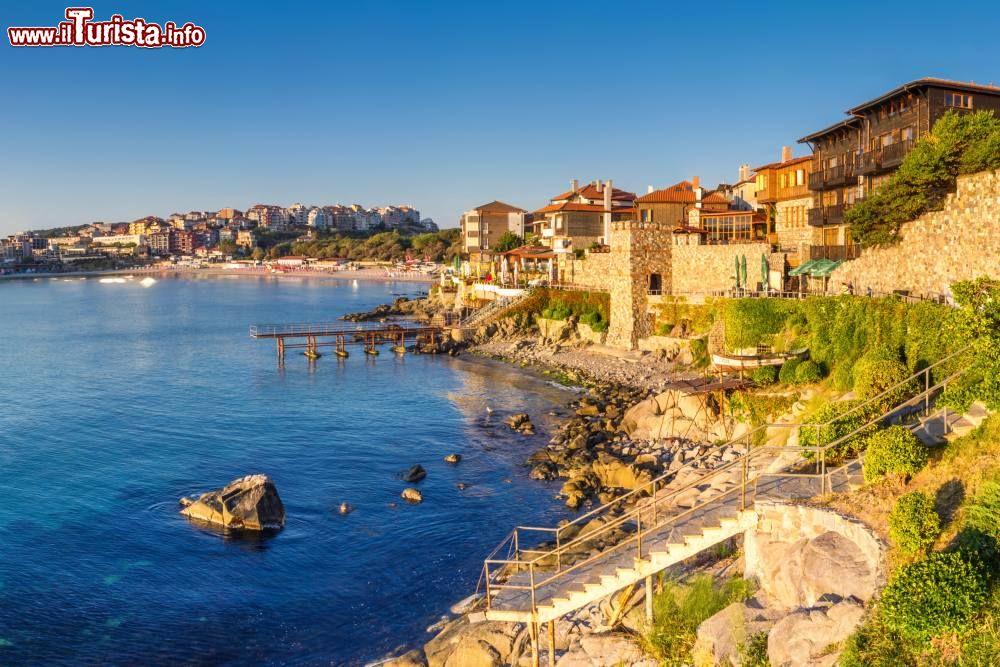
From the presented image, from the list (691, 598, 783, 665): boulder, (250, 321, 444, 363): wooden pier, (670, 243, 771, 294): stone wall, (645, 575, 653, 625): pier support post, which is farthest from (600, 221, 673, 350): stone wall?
(691, 598, 783, 665): boulder

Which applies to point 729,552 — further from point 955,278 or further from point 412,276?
point 412,276

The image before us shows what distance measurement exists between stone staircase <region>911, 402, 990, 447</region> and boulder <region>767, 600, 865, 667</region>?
590cm

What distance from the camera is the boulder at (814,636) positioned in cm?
1239

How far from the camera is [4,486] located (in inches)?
1278

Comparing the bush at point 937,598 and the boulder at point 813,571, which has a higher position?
the bush at point 937,598

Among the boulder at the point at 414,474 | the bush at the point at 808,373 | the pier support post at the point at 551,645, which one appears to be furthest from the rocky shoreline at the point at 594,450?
the boulder at the point at 414,474

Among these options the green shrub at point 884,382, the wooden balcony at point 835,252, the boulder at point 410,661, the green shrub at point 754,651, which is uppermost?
the wooden balcony at point 835,252

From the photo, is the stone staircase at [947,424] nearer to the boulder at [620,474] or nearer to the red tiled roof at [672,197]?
the boulder at [620,474]

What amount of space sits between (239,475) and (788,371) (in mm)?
22982

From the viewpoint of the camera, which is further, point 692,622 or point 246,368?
point 246,368

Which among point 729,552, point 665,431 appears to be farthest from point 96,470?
point 729,552

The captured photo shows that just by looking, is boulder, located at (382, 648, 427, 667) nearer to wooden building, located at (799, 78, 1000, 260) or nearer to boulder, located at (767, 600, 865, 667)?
boulder, located at (767, 600, 865, 667)

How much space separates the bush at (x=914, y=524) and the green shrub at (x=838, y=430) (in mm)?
4927

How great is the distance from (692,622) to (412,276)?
17277 centimetres
